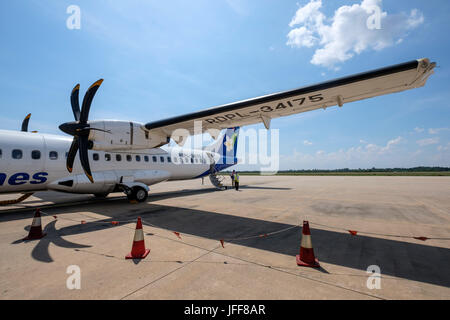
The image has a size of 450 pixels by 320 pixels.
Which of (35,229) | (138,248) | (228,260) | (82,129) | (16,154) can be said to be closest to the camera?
(228,260)

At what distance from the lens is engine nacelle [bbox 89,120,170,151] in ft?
27.9

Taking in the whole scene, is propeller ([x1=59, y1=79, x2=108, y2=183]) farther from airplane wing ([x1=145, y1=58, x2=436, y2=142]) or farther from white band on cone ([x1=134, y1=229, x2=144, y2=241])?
white band on cone ([x1=134, y1=229, x2=144, y2=241])

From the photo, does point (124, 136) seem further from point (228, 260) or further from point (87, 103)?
point (228, 260)

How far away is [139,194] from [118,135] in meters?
3.59

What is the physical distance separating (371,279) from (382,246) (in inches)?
73.8

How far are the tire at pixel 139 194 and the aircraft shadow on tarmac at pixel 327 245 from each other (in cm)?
356

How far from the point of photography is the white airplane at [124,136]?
605cm

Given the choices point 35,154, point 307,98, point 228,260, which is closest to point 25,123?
point 35,154

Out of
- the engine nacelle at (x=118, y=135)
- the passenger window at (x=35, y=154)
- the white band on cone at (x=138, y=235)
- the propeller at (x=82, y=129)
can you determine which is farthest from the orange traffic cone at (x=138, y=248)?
the passenger window at (x=35, y=154)

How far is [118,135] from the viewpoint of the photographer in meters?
8.86

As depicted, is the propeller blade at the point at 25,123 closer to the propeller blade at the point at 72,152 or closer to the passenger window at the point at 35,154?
the passenger window at the point at 35,154

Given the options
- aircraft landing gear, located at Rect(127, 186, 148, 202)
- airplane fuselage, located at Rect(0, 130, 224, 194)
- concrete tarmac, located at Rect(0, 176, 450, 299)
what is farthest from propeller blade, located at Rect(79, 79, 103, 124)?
concrete tarmac, located at Rect(0, 176, 450, 299)
